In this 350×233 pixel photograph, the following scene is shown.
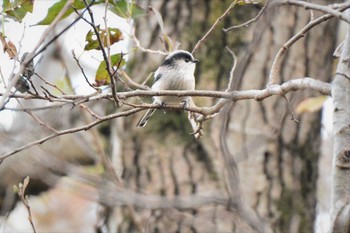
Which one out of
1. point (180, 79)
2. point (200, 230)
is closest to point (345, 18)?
point (180, 79)

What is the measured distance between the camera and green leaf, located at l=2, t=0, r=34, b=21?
1862 mm

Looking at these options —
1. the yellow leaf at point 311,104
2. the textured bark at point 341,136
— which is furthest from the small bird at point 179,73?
the textured bark at point 341,136

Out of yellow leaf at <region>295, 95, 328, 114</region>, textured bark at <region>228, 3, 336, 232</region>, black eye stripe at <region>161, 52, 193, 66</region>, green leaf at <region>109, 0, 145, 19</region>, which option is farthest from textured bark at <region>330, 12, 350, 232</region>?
textured bark at <region>228, 3, 336, 232</region>

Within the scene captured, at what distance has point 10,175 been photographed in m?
3.18

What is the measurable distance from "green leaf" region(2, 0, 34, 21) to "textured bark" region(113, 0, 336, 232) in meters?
1.27

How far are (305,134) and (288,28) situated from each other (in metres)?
Answer: 0.52

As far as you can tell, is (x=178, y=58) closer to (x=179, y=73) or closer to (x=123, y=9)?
(x=179, y=73)

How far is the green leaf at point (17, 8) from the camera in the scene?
1.86 metres

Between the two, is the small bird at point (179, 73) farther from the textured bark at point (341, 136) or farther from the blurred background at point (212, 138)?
the textured bark at point (341, 136)

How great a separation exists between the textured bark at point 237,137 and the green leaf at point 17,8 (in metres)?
1.27

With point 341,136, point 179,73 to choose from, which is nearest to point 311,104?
point 179,73

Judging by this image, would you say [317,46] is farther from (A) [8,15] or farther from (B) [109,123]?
(A) [8,15]

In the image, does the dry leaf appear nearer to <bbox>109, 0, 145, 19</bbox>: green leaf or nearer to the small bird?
<bbox>109, 0, 145, 19</bbox>: green leaf

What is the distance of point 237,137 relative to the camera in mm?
3074
